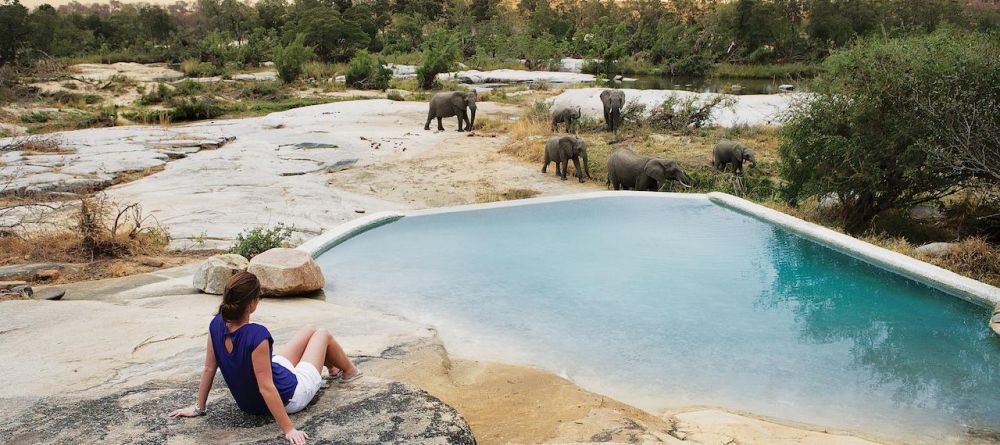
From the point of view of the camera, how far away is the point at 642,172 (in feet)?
38.8

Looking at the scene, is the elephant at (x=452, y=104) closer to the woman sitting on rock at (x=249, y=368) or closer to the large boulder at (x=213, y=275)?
the large boulder at (x=213, y=275)

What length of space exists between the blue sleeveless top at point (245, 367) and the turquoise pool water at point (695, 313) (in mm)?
2253

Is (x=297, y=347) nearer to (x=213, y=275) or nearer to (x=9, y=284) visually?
(x=213, y=275)

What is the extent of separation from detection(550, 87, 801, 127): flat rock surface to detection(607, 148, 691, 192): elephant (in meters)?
5.87

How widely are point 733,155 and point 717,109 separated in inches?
214

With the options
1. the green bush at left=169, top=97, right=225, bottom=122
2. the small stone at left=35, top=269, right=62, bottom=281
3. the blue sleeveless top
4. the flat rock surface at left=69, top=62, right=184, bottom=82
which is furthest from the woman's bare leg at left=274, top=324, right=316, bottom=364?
the flat rock surface at left=69, top=62, right=184, bottom=82

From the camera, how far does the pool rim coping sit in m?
6.59

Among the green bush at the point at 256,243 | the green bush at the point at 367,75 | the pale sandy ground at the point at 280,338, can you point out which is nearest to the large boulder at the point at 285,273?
the pale sandy ground at the point at 280,338

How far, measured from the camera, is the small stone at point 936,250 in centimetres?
805

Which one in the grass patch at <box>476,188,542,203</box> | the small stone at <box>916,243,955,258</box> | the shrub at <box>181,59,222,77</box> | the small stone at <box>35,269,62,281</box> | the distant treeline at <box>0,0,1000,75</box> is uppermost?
the distant treeline at <box>0,0,1000,75</box>

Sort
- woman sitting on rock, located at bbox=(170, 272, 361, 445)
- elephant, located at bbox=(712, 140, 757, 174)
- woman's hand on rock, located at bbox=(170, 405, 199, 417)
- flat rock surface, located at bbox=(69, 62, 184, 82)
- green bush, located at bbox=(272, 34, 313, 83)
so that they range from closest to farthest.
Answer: woman sitting on rock, located at bbox=(170, 272, 361, 445), woman's hand on rock, located at bbox=(170, 405, 199, 417), elephant, located at bbox=(712, 140, 757, 174), green bush, located at bbox=(272, 34, 313, 83), flat rock surface, located at bbox=(69, 62, 184, 82)

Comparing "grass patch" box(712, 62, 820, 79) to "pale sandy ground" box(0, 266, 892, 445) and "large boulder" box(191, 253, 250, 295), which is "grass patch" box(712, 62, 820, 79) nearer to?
"large boulder" box(191, 253, 250, 295)

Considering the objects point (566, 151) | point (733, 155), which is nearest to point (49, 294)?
point (566, 151)

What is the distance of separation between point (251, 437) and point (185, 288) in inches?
151
